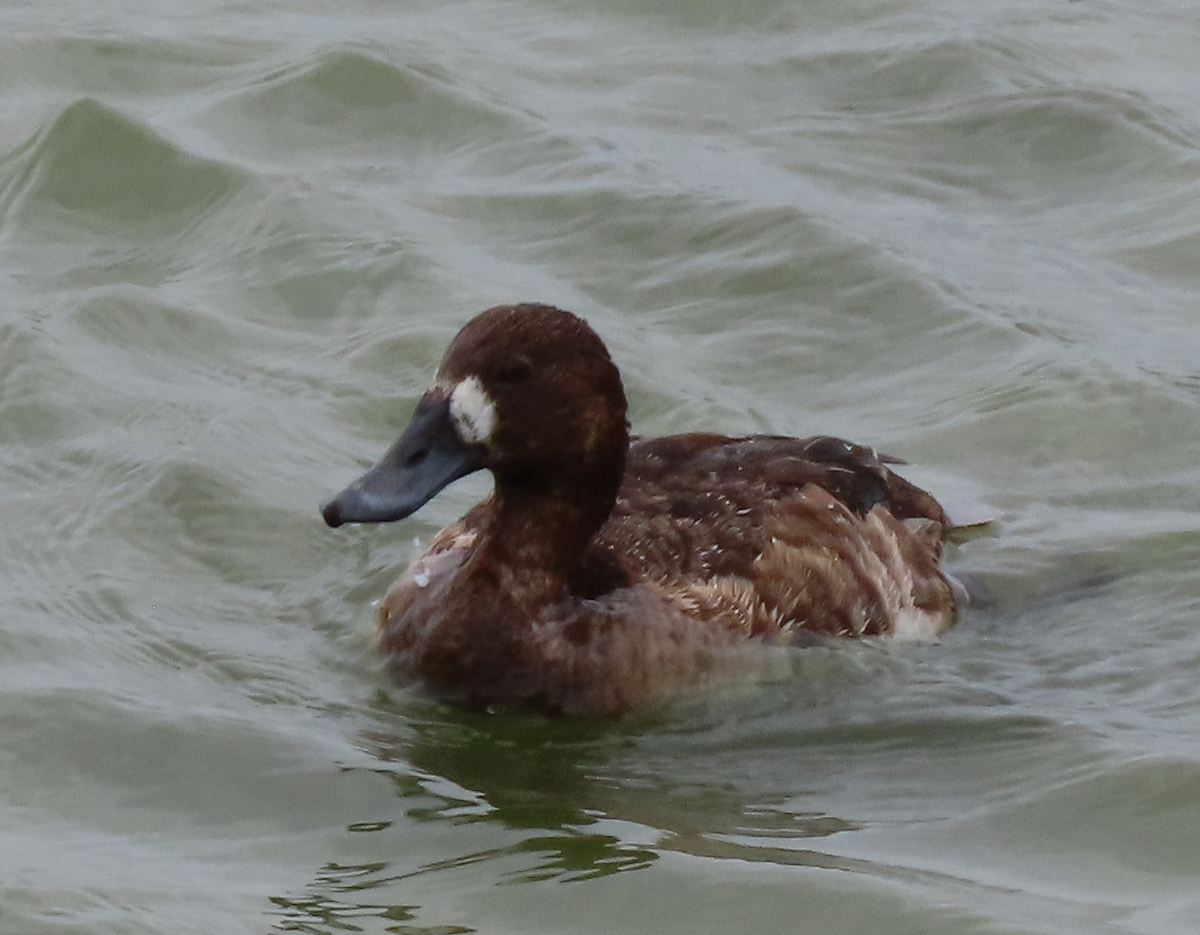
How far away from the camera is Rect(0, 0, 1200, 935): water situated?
6.70m

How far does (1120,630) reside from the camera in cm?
839

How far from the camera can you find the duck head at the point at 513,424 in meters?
7.36

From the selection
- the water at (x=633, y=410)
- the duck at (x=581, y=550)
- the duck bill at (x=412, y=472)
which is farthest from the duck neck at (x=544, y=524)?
the water at (x=633, y=410)

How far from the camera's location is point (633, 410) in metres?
10.1

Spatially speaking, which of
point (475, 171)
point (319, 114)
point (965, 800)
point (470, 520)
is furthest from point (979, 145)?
point (965, 800)

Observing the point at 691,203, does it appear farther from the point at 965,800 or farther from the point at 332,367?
the point at 965,800

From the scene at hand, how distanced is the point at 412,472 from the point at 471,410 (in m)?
0.26

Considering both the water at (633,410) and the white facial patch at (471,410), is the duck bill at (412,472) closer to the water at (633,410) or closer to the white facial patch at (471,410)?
the white facial patch at (471,410)

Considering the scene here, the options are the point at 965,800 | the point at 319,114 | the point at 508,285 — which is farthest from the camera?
the point at 319,114

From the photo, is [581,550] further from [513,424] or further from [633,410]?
[633,410]

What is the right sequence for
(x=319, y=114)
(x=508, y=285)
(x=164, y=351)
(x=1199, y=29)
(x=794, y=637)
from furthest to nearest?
(x=1199, y=29)
(x=319, y=114)
(x=508, y=285)
(x=164, y=351)
(x=794, y=637)

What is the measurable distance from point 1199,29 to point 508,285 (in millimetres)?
4836

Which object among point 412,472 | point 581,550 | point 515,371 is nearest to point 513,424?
point 515,371

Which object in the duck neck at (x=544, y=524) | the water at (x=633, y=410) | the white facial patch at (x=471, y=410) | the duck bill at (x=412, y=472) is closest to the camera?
the water at (x=633, y=410)
